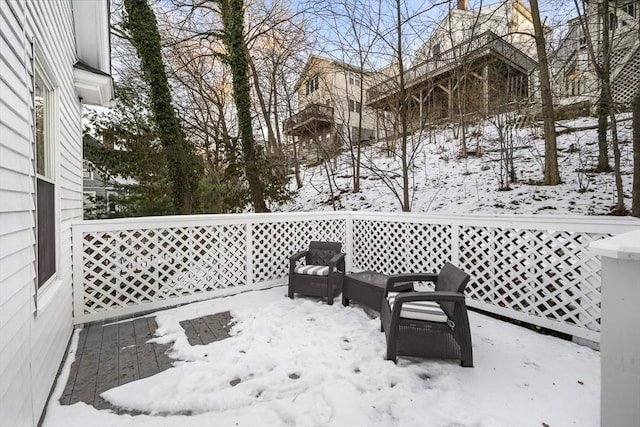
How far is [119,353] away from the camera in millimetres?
3031

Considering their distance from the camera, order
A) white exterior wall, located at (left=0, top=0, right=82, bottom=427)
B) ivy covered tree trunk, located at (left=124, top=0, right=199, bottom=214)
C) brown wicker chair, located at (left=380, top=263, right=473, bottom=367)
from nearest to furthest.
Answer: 1. white exterior wall, located at (left=0, top=0, right=82, bottom=427)
2. brown wicker chair, located at (left=380, top=263, right=473, bottom=367)
3. ivy covered tree trunk, located at (left=124, top=0, right=199, bottom=214)

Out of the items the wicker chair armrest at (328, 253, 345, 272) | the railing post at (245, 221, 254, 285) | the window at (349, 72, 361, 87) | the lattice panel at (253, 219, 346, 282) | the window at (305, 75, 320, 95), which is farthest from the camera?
the window at (305, 75, 320, 95)

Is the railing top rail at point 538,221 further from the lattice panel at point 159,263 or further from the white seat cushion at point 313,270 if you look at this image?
the lattice panel at point 159,263

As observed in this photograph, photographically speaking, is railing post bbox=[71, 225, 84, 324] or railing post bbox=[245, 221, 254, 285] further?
railing post bbox=[245, 221, 254, 285]

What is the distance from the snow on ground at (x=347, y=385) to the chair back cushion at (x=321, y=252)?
147 cm

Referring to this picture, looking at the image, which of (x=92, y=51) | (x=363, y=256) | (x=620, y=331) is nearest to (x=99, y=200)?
(x=92, y=51)

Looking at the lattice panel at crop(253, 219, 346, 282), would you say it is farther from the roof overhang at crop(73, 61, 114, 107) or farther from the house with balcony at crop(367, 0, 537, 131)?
the house with balcony at crop(367, 0, 537, 131)

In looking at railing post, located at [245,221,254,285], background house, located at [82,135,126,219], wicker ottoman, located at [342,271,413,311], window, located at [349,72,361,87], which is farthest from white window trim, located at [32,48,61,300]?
window, located at [349,72,361,87]

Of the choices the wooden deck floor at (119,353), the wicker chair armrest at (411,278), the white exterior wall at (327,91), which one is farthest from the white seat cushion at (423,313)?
the white exterior wall at (327,91)

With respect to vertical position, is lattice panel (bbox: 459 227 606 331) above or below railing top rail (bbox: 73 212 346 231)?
below

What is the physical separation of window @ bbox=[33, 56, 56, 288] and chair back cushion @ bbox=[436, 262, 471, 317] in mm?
3367

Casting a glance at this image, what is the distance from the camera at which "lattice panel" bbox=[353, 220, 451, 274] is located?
14.7ft

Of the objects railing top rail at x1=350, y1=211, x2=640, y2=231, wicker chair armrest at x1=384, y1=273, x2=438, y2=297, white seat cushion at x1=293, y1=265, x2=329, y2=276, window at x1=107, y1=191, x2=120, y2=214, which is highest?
window at x1=107, y1=191, x2=120, y2=214

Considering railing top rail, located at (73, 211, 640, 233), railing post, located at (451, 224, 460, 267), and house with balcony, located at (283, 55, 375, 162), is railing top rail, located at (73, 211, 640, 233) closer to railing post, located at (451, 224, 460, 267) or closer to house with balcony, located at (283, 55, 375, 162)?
railing post, located at (451, 224, 460, 267)
